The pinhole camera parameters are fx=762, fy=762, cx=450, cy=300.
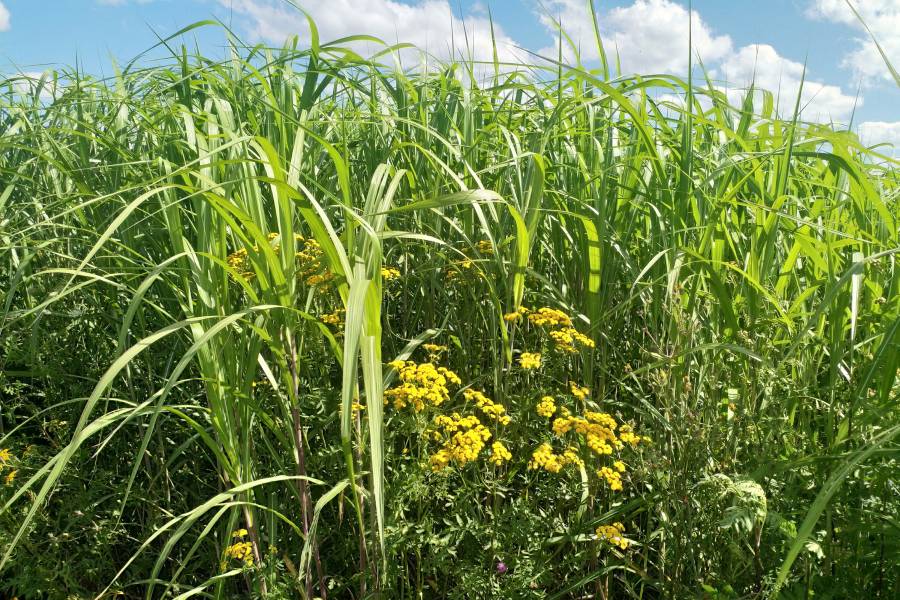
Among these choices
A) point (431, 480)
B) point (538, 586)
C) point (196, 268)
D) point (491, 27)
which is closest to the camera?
point (196, 268)

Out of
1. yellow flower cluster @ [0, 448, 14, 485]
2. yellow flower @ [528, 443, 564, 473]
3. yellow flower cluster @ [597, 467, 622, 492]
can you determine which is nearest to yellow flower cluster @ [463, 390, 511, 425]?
yellow flower @ [528, 443, 564, 473]

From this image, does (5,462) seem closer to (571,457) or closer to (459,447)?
(459,447)

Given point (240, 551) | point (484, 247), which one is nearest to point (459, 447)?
point (240, 551)

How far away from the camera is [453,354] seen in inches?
93.7

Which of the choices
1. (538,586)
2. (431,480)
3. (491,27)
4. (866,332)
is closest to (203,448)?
(431,480)

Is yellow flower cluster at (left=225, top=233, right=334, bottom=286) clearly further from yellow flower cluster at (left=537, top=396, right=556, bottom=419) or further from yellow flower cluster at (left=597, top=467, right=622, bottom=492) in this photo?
yellow flower cluster at (left=597, top=467, right=622, bottom=492)

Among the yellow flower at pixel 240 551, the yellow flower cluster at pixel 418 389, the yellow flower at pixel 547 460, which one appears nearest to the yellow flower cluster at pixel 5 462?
the yellow flower at pixel 240 551

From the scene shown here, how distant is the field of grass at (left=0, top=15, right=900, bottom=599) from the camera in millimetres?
1645

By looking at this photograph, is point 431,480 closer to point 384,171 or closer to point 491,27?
point 384,171

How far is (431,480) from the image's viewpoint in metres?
1.79

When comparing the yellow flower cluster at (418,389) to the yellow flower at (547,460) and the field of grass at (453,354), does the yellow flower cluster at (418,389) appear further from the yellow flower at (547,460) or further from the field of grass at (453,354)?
the yellow flower at (547,460)

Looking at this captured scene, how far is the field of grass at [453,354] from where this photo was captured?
5.40 feet

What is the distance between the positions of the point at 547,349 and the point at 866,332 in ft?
3.03

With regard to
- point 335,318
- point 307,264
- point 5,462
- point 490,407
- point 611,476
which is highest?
point 307,264
